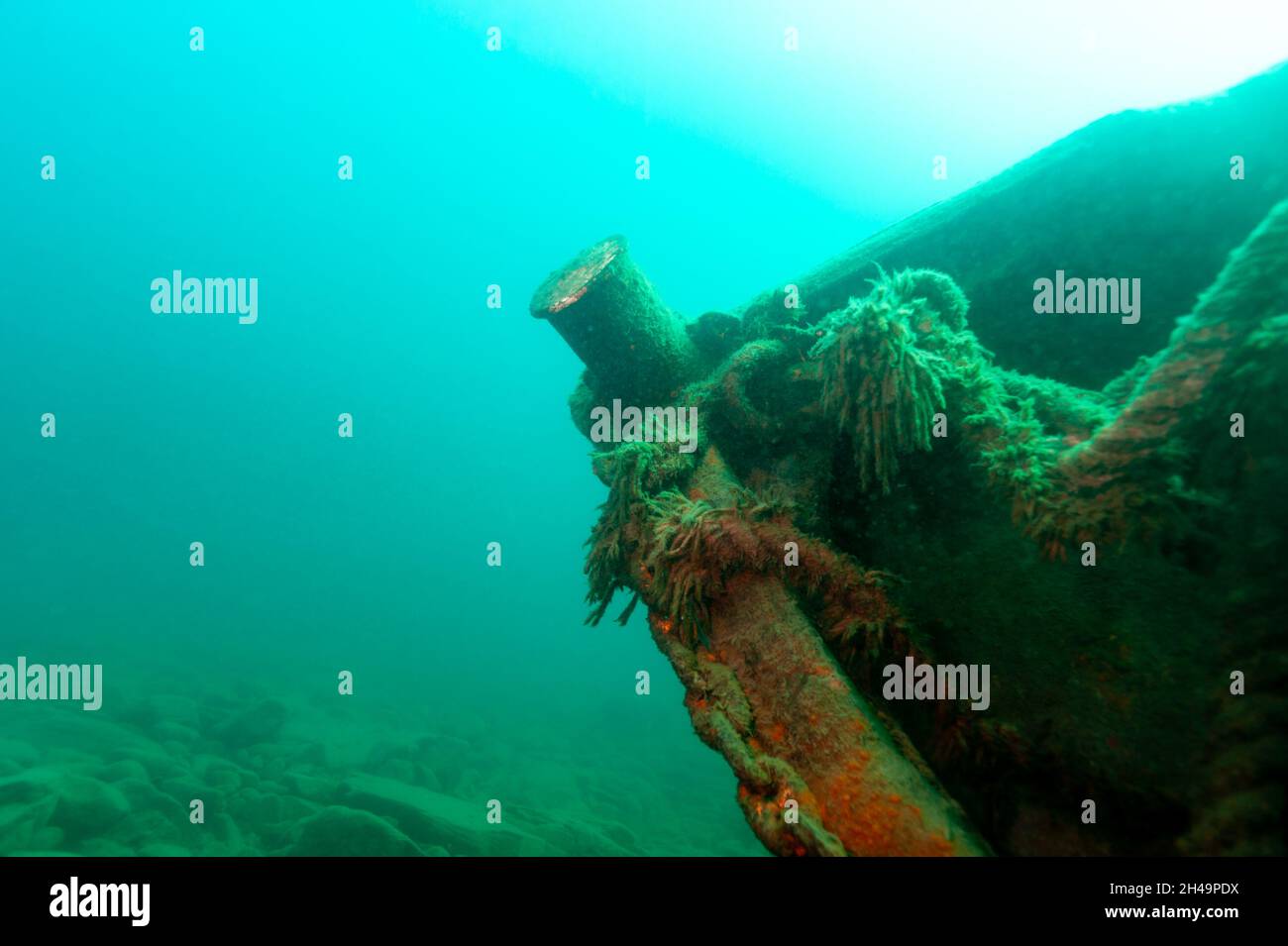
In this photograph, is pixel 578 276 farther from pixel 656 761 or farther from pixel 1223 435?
pixel 656 761

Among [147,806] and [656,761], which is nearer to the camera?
[147,806]

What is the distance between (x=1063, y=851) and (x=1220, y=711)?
110 centimetres

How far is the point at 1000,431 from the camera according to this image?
10.8 feet

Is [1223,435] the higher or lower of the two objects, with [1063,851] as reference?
higher

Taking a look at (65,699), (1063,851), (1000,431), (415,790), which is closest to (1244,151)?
(1000,431)

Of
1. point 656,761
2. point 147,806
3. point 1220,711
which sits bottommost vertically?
point 656,761

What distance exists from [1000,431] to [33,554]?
75376 mm

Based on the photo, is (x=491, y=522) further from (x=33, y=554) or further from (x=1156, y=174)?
(x=1156, y=174)

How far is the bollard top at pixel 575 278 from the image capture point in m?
5.62

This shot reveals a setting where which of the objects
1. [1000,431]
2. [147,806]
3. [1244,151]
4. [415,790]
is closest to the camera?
[1000,431]

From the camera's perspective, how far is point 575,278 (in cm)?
582

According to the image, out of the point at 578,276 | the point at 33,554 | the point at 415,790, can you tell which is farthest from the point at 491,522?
the point at 578,276

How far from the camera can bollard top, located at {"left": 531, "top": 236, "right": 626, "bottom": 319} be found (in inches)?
221

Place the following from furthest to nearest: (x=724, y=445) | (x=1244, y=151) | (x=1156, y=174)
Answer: (x=724, y=445) < (x=1156, y=174) < (x=1244, y=151)
